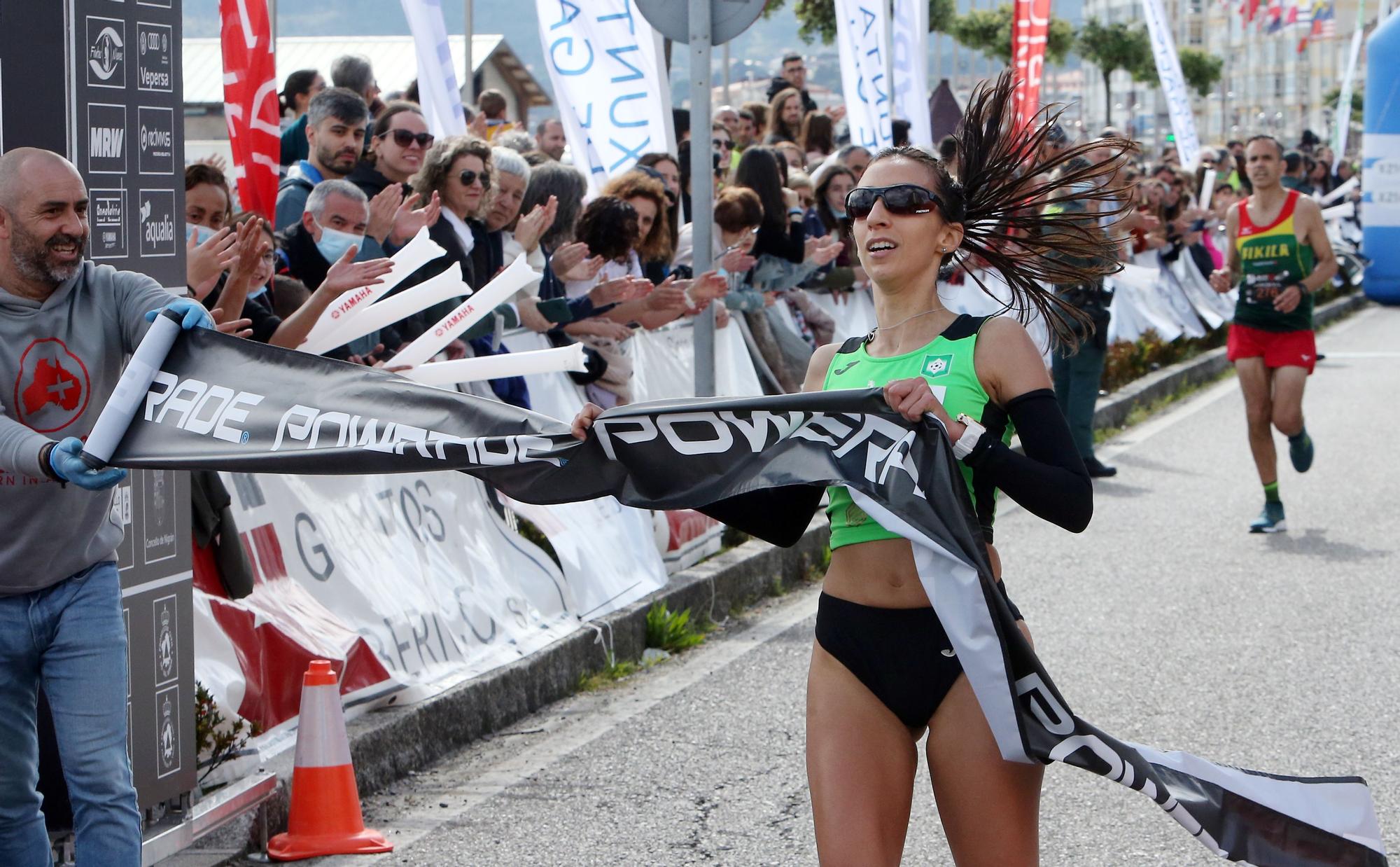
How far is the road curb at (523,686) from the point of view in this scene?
5.69 m

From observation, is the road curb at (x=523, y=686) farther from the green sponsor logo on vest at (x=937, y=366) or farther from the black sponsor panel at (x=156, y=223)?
the green sponsor logo on vest at (x=937, y=366)

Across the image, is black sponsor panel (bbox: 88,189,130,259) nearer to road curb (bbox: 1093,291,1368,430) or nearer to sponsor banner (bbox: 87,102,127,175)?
sponsor banner (bbox: 87,102,127,175)

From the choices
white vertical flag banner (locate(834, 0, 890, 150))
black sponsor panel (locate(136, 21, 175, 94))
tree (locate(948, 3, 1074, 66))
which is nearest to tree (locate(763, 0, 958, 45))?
tree (locate(948, 3, 1074, 66))

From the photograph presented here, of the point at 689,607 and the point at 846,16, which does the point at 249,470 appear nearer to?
the point at 689,607

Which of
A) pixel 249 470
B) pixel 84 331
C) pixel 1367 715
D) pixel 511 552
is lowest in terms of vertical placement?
pixel 1367 715

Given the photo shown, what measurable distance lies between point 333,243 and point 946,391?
12.7 feet

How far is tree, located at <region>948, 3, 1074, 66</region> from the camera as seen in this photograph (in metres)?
61.9

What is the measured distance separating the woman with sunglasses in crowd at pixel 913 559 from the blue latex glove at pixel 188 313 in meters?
1.43

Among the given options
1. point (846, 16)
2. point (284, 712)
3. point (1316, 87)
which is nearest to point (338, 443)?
point (284, 712)

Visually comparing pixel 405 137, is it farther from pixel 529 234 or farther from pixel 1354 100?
pixel 1354 100

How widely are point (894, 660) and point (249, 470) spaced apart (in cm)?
152

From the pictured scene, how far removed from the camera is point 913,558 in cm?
360

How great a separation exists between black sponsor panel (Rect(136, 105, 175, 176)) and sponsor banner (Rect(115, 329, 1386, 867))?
0.82m

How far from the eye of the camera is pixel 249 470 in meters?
4.02
